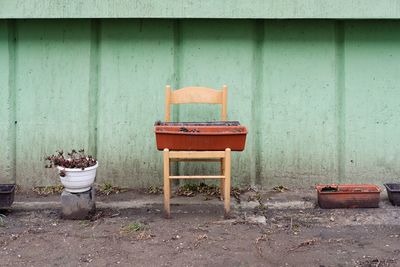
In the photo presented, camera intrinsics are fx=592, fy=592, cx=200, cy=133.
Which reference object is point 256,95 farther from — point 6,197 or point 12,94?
point 6,197

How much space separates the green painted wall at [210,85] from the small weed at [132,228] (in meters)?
1.07

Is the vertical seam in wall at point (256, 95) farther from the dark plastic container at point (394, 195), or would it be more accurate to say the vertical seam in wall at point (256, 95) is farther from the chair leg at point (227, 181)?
the dark plastic container at point (394, 195)

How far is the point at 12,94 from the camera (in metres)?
5.73

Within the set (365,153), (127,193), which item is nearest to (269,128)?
(365,153)

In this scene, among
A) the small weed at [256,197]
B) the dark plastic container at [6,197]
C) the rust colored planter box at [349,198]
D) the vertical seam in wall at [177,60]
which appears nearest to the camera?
the dark plastic container at [6,197]

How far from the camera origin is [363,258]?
4152 millimetres

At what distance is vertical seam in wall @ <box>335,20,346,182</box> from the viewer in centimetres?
570

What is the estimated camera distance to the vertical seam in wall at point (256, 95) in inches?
224

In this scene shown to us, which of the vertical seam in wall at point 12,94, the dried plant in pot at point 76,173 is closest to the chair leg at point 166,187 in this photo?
the dried plant in pot at point 76,173

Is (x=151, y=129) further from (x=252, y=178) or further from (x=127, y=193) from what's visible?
(x=252, y=178)

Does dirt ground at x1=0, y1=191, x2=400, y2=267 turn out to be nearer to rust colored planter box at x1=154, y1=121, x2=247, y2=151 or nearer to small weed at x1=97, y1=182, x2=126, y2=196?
small weed at x1=97, y1=182, x2=126, y2=196

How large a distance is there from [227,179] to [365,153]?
164 centimetres
